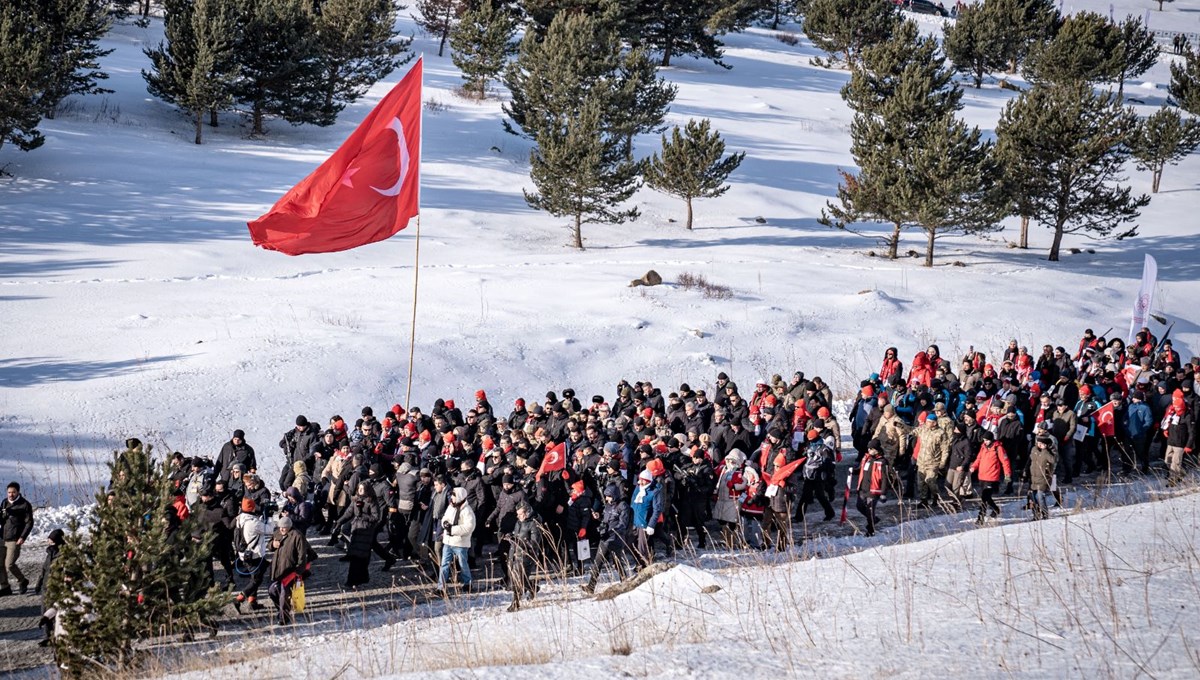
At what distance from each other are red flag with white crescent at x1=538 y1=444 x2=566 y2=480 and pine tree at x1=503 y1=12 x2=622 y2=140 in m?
25.6

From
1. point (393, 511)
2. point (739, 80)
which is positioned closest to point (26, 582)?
point (393, 511)

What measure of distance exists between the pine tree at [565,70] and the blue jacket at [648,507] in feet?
90.1

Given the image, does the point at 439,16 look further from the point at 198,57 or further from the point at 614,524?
the point at 614,524

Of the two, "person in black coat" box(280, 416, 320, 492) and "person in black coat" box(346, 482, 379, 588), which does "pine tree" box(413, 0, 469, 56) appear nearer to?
"person in black coat" box(280, 416, 320, 492)

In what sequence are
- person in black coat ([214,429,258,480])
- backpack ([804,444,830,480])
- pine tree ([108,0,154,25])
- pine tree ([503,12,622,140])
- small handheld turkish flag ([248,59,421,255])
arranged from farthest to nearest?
1. pine tree ([108,0,154,25])
2. pine tree ([503,12,622,140])
3. small handheld turkish flag ([248,59,421,255])
4. person in black coat ([214,429,258,480])
5. backpack ([804,444,830,480])

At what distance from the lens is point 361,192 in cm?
1573

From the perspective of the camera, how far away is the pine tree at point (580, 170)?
116ft

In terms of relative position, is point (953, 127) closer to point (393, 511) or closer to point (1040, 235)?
point (1040, 235)

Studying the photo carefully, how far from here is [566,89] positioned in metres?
38.9

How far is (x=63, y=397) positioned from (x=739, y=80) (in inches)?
2175

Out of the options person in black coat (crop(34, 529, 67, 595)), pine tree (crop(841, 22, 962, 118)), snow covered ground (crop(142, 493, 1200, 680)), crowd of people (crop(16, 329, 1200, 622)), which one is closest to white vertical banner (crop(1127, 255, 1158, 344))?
crowd of people (crop(16, 329, 1200, 622))

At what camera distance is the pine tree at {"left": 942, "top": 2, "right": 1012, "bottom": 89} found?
66.6 metres

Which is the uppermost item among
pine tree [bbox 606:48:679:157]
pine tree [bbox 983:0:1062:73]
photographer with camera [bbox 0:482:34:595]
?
pine tree [bbox 983:0:1062:73]

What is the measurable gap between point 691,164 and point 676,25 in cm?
2497
